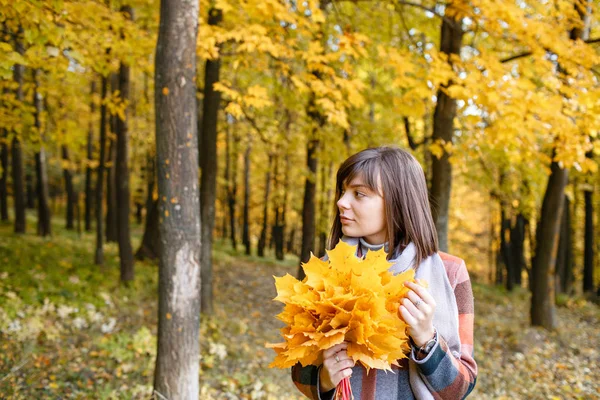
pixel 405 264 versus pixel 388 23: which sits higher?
pixel 388 23

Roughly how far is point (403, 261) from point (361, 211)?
268 mm

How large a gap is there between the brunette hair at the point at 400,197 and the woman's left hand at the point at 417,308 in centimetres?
28

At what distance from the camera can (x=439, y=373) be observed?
1.55m

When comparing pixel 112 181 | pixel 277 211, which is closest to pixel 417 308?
pixel 112 181

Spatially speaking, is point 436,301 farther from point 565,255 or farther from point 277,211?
point 277,211

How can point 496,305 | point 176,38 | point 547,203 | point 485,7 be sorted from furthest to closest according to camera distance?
1. point 496,305
2. point 547,203
3. point 485,7
4. point 176,38

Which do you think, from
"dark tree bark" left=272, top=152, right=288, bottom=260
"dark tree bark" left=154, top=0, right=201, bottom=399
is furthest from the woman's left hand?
"dark tree bark" left=272, top=152, right=288, bottom=260

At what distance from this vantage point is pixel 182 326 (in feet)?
12.3

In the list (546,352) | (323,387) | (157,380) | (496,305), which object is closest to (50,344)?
(157,380)

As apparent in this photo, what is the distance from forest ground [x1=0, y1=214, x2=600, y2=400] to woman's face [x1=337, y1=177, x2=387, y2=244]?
12.8 feet

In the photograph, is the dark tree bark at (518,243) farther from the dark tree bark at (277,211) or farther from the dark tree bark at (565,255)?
the dark tree bark at (277,211)

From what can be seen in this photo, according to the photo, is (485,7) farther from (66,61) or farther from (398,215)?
(66,61)

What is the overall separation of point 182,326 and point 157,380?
0.58 metres

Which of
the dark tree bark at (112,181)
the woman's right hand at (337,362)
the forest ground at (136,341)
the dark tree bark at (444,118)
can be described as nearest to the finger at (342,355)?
the woman's right hand at (337,362)
